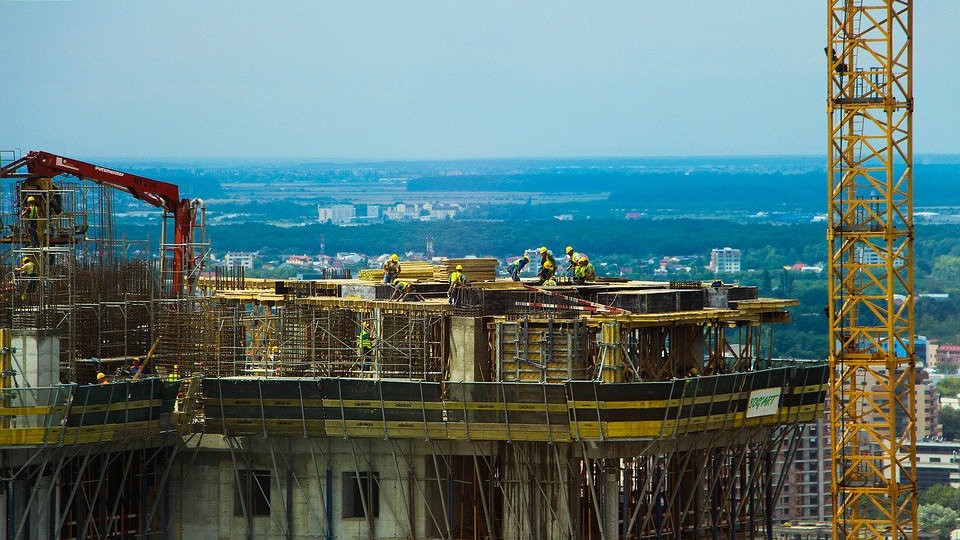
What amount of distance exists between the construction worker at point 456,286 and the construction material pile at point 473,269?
4845mm

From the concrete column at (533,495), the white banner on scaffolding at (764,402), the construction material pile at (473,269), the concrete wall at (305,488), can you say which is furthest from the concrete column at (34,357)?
the white banner on scaffolding at (764,402)

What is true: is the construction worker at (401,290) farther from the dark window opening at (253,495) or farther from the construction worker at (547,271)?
the dark window opening at (253,495)

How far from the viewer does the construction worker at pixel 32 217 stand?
3691 inches

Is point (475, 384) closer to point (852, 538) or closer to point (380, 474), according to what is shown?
point (380, 474)

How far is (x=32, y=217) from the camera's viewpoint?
93.1m

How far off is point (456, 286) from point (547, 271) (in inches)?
267

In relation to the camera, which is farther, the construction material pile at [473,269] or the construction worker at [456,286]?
the construction material pile at [473,269]

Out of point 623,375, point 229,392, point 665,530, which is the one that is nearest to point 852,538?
point 665,530

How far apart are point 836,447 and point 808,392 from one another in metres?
12.0

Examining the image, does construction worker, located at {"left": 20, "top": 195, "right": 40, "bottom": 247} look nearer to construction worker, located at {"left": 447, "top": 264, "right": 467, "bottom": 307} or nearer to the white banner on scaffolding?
construction worker, located at {"left": 447, "top": 264, "right": 467, "bottom": 307}

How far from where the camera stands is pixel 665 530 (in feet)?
290

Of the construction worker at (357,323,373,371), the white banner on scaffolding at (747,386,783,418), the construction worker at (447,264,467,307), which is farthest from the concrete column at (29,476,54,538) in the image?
the white banner on scaffolding at (747,386,783,418)

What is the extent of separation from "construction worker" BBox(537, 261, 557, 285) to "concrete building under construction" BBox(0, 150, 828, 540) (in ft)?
8.06

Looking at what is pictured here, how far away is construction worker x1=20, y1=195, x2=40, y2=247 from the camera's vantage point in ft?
308
